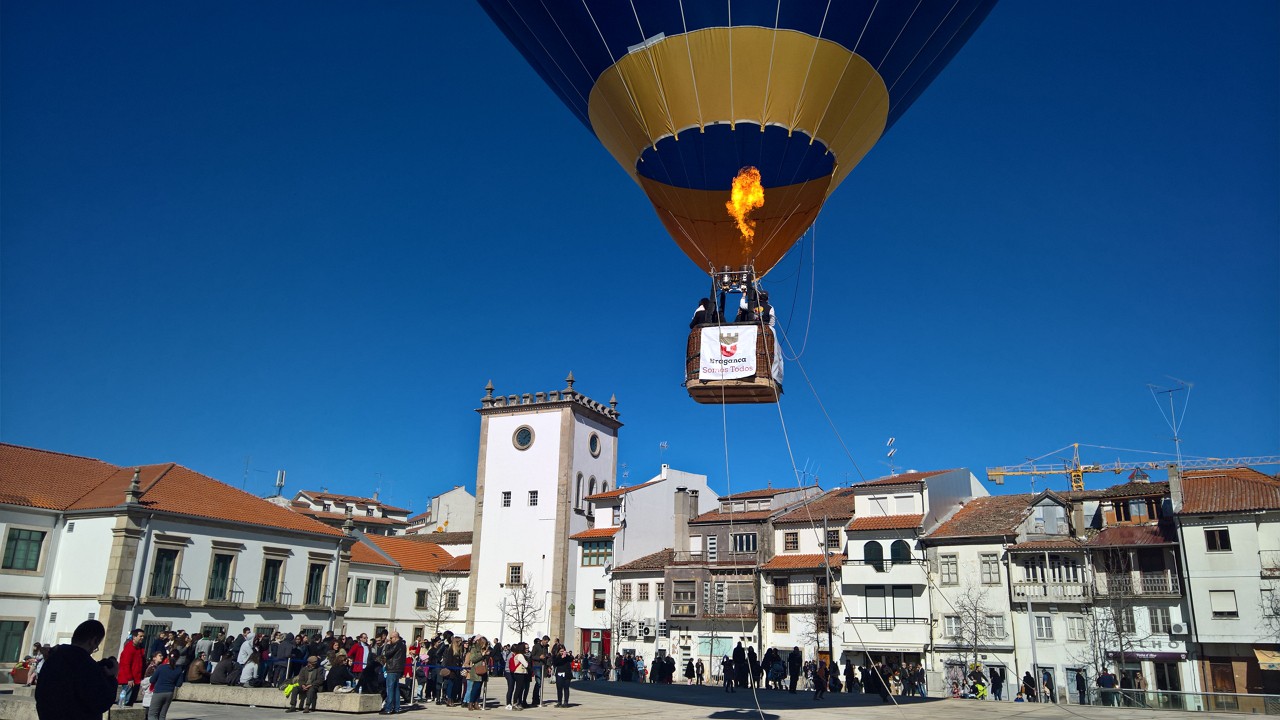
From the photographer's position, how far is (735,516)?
49969 mm

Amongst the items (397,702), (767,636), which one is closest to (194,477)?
(397,702)

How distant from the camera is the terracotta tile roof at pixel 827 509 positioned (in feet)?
152

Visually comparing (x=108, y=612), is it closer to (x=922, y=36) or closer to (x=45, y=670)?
(x=45, y=670)

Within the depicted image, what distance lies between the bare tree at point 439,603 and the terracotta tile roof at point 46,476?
69.1ft

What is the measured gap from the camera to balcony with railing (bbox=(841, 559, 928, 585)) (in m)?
41.9

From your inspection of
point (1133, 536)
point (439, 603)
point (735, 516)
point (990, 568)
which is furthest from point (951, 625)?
point (439, 603)

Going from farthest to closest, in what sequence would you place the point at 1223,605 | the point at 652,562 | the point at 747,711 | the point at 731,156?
1. the point at 652,562
2. the point at 1223,605
3. the point at 747,711
4. the point at 731,156

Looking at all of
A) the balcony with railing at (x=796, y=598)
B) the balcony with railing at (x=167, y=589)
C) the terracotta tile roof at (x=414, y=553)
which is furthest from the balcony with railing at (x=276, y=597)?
the balcony with railing at (x=796, y=598)

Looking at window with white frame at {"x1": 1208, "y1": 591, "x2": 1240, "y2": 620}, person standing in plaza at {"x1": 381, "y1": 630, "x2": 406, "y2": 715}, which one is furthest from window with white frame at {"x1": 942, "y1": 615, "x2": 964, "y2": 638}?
person standing in plaza at {"x1": 381, "y1": 630, "x2": 406, "y2": 715}

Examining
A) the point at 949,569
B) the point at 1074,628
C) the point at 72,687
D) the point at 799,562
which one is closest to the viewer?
the point at 72,687

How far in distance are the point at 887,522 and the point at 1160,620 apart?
1198cm

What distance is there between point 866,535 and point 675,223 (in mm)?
31221

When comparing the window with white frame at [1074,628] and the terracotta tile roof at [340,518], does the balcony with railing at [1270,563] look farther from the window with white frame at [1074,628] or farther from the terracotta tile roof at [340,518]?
the terracotta tile roof at [340,518]

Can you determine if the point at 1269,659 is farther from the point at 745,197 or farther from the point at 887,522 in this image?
the point at 745,197
